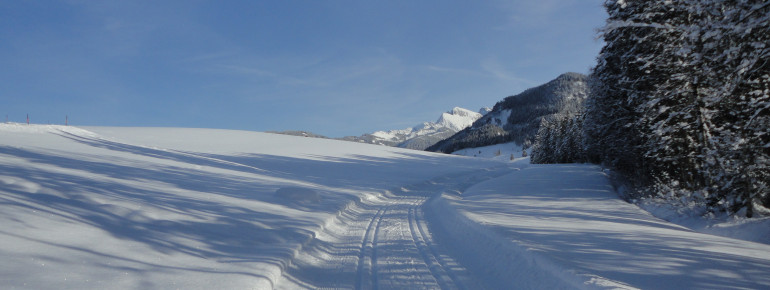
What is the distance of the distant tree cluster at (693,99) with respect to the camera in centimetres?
583

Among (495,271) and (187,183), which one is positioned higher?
(187,183)

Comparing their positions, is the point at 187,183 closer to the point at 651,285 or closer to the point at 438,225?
the point at 438,225

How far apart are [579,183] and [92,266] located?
19.5m

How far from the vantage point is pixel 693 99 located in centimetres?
1145

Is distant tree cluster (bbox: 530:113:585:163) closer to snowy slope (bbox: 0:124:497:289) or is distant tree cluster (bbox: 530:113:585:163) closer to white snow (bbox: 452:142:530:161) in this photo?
snowy slope (bbox: 0:124:497:289)

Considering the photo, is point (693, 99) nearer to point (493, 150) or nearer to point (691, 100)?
point (691, 100)

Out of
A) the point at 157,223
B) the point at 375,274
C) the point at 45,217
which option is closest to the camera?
the point at 375,274

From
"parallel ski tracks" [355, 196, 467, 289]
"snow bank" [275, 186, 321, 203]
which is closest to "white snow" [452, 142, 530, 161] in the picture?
"snow bank" [275, 186, 321, 203]

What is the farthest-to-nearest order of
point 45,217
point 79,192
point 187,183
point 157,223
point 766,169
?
point 187,183
point 766,169
point 79,192
point 157,223
point 45,217

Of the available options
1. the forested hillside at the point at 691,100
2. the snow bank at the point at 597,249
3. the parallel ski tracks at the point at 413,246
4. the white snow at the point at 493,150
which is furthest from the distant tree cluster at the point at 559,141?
the white snow at the point at 493,150

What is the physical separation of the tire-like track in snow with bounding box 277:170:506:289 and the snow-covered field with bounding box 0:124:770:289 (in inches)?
1.4

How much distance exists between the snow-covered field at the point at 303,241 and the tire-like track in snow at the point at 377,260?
0.04m

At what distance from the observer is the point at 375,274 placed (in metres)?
5.70

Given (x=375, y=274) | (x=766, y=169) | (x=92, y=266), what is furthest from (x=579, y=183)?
(x=92, y=266)
